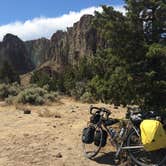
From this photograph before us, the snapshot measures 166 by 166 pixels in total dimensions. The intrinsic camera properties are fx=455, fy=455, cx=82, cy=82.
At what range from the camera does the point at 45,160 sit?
8.89 metres

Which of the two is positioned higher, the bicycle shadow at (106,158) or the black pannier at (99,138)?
the black pannier at (99,138)

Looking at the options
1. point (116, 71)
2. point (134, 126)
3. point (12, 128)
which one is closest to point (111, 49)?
point (116, 71)

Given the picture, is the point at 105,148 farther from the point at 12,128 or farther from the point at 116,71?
the point at 12,128

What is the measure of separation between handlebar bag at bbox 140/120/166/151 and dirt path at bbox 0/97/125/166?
125 centimetres

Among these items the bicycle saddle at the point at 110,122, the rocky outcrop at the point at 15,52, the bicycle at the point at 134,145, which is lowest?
Result: the bicycle at the point at 134,145

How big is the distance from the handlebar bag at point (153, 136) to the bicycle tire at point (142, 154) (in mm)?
406

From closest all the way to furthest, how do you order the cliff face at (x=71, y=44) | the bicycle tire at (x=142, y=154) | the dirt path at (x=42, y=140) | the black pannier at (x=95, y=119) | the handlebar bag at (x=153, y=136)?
1. the handlebar bag at (x=153, y=136)
2. the bicycle tire at (x=142, y=154)
3. the dirt path at (x=42, y=140)
4. the black pannier at (x=95, y=119)
5. the cliff face at (x=71, y=44)

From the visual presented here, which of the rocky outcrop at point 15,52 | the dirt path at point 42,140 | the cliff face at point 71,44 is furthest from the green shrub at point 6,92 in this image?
the rocky outcrop at point 15,52

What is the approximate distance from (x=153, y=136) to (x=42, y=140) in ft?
12.0

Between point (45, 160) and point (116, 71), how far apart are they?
2.31 meters

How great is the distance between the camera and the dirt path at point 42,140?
8875 mm

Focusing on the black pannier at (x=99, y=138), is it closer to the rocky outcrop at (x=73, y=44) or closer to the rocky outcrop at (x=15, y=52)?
the rocky outcrop at (x=73, y=44)

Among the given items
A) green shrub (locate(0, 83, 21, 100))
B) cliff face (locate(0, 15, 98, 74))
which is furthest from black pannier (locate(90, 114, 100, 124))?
cliff face (locate(0, 15, 98, 74))

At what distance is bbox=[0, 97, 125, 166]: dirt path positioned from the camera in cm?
888
